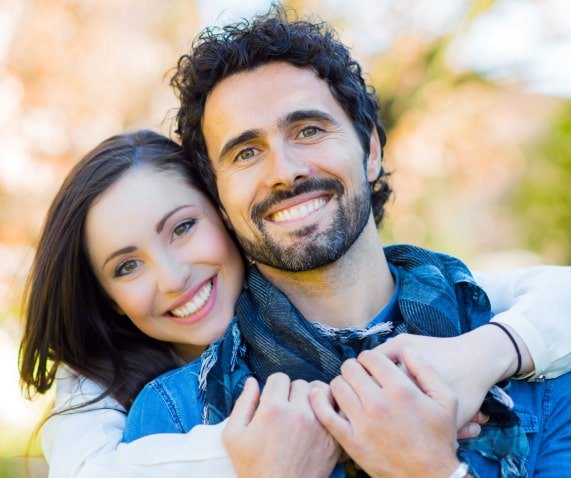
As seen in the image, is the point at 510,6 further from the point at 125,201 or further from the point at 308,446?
the point at 308,446

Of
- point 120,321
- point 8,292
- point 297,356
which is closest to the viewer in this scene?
point 297,356

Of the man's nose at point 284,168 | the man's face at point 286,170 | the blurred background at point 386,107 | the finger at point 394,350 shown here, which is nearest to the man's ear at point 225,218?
the man's face at point 286,170

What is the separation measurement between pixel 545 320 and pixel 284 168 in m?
0.90

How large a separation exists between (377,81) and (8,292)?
5.70 m

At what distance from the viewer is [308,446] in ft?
5.62

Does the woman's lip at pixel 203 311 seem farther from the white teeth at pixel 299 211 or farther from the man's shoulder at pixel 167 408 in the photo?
the white teeth at pixel 299 211

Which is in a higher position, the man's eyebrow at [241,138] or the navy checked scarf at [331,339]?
the man's eyebrow at [241,138]

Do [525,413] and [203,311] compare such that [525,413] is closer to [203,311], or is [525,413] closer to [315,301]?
[315,301]

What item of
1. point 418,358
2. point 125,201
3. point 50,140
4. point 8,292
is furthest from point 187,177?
point 50,140

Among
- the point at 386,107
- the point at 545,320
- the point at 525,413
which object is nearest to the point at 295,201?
the point at 545,320

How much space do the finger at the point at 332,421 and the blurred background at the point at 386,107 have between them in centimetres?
414

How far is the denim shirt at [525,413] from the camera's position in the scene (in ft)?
6.60

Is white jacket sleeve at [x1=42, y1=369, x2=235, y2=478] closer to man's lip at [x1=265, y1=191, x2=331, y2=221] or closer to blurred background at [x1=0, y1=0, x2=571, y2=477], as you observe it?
man's lip at [x1=265, y1=191, x2=331, y2=221]

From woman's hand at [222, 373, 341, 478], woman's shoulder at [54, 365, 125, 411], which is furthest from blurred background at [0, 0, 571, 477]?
woman's hand at [222, 373, 341, 478]
